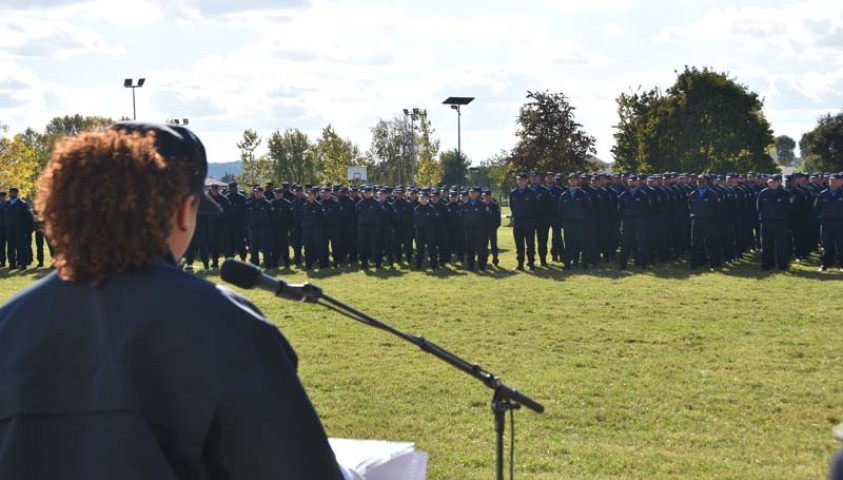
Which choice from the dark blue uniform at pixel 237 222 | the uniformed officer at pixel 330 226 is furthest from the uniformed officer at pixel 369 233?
the dark blue uniform at pixel 237 222

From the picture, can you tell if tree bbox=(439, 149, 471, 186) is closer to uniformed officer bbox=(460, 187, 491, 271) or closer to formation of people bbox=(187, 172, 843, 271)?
formation of people bbox=(187, 172, 843, 271)

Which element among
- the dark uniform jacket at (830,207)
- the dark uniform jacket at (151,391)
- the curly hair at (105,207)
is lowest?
the dark uniform jacket at (830,207)

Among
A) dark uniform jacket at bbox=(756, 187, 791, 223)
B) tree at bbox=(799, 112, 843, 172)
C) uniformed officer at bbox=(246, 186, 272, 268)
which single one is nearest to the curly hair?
dark uniform jacket at bbox=(756, 187, 791, 223)

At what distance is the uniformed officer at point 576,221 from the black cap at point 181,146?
21236 mm

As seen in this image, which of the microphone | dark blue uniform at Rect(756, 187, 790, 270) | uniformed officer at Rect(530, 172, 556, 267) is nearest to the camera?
the microphone

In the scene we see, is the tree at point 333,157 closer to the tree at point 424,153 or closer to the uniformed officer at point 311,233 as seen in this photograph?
the tree at point 424,153

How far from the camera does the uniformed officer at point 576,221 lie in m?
23.4

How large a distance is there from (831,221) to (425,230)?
9.71m

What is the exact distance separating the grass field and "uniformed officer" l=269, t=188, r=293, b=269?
302 inches

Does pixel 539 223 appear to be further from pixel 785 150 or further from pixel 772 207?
pixel 785 150

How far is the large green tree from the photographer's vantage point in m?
46.0

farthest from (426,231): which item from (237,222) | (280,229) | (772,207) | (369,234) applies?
(772,207)

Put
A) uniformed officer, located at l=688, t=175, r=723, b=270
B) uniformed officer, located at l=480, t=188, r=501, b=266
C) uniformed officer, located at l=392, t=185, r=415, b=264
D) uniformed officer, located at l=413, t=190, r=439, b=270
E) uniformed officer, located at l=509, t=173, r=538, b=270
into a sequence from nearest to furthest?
uniformed officer, located at l=688, t=175, r=723, b=270 → uniformed officer, located at l=509, t=173, r=538, b=270 → uniformed officer, located at l=480, t=188, r=501, b=266 → uniformed officer, located at l=413, t=190, r=439, b=270 → uniformed officer, located at l=392, t=185, r=415, b=264

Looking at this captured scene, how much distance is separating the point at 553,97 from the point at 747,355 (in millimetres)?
34405
